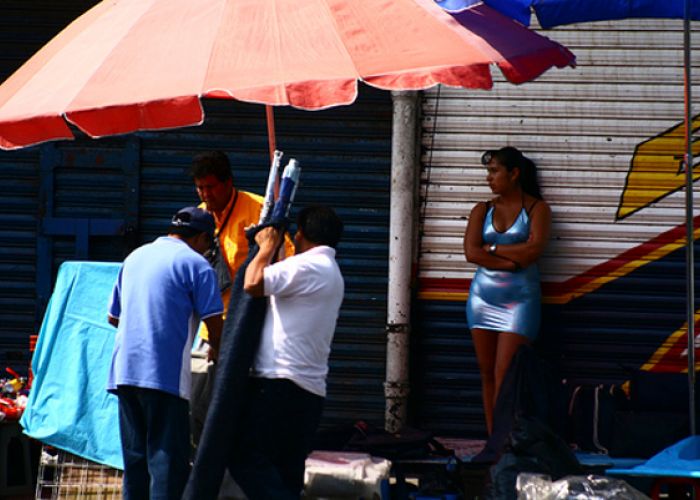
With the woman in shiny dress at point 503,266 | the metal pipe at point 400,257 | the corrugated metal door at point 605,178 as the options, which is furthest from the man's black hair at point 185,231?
the corrugated metal door at point 605,178

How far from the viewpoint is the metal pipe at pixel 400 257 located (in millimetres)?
Answer: 8578

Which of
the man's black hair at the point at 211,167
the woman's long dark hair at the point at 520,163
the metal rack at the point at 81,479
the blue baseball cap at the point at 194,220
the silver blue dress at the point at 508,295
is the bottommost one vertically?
the metal rack at the point at 81,479

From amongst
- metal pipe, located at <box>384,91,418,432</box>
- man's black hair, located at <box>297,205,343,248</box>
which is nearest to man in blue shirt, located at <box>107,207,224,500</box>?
man's black hair, located at <box>297,205,343,248</box>

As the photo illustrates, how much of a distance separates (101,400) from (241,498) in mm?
1246

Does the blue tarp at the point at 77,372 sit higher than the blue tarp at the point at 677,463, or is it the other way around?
the blue tarp at the point at 77,372

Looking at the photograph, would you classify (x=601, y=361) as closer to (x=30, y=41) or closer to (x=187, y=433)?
(x=187, y=433)

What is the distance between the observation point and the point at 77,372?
273 inches

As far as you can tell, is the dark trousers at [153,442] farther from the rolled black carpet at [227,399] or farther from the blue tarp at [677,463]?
the blue tarp at [677,463]

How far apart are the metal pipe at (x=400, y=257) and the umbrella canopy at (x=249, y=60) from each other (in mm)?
2453

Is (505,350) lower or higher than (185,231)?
lower

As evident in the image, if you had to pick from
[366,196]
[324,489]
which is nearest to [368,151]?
[366,196]

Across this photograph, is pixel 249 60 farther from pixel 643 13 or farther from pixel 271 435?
pixel 643 13

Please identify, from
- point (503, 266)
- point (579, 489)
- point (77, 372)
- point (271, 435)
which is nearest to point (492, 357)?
point (503, 266)

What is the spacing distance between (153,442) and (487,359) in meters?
2.75
